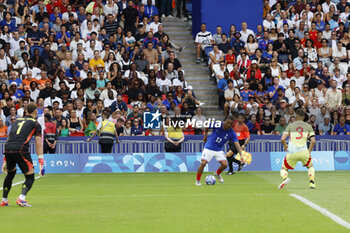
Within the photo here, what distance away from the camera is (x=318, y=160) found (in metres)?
26.2

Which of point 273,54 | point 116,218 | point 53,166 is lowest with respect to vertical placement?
point 53,166

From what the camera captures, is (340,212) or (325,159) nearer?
(340,212)

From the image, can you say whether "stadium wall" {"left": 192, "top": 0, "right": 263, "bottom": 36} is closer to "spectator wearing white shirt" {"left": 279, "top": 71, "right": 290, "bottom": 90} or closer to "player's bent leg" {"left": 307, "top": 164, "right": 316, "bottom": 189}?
"spectator wearing white shirt" {"left": 279, "top": 71, "right": 290, "bottom": 90}

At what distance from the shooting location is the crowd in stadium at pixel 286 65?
27656 millimetres

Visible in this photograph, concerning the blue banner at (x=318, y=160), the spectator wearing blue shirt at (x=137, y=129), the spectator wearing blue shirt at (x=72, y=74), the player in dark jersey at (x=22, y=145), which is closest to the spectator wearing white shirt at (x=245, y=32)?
the blue banner at (x=318, y=160)

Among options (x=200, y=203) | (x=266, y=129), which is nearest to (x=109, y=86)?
(x=266, y=129)

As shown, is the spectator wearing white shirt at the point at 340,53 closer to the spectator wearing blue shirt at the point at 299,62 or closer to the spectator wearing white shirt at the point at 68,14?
the spectator wearing blue shirt at the point at 299,62

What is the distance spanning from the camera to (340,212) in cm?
1177

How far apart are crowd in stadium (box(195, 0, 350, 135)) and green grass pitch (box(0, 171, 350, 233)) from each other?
23.9ft

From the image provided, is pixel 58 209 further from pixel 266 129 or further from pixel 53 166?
pixel 266 129

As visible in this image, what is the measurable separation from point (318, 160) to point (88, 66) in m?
10.2

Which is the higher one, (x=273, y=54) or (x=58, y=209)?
(x=273, y=54)

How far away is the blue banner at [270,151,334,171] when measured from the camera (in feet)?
85.6

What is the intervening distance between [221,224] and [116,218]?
192 centimetres
